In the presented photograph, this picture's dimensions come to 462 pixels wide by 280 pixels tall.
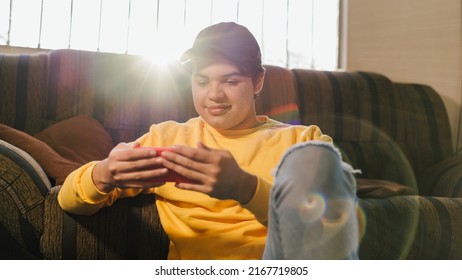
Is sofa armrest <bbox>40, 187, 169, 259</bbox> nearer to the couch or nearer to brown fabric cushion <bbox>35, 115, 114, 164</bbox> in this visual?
the couch

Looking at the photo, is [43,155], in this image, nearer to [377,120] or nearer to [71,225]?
[71,225]

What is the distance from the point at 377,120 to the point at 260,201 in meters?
0.93

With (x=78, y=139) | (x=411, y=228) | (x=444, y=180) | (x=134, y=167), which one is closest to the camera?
(x=134, y=167)

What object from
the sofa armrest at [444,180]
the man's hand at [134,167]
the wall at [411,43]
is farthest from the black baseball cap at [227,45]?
the wall at [411,43]

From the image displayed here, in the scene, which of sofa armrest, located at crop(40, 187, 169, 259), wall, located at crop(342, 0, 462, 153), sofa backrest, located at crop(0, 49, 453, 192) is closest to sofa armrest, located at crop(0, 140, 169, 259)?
sofa armrest, located at crop(40, 187, 169, 259)

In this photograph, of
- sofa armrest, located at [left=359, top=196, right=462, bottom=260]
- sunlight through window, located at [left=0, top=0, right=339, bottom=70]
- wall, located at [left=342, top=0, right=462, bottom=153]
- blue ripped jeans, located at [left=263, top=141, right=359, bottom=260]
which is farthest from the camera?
wall, located at [left=342, top=0, right=462, bottom=153]

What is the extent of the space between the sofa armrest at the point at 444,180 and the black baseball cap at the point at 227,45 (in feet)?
2.22

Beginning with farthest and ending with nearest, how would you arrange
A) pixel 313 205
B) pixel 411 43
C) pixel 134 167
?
pixel 411 43
pixel 134 167
pixel 313 205

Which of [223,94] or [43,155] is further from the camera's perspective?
[43,155]

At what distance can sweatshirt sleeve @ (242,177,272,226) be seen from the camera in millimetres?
568

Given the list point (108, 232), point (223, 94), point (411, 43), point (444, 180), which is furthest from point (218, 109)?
point (411, 43)

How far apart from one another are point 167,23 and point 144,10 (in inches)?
3.0

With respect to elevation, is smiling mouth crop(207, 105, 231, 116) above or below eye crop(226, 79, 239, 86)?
below

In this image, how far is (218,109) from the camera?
0.70 meters
